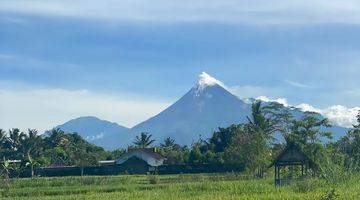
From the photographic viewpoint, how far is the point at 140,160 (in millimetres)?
66875

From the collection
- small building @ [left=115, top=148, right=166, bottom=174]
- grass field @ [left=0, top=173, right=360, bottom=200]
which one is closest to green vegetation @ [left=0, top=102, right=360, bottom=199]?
grass field @ [left=0, top=173, right=360, bottom=200]

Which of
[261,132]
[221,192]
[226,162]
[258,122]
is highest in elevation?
[258,122]

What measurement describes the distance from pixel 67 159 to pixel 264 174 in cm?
3201

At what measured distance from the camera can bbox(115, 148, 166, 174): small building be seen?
66.3m

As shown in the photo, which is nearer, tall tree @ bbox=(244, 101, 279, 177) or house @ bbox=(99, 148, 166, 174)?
tall tree @ bbox=(244, 101, 279, 177)

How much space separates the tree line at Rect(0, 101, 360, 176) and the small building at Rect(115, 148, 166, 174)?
1.57 meters

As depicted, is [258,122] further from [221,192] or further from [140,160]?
[221,192]

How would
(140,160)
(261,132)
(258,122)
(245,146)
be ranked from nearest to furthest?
(245,146), (261,132), (258,122), (140,160)

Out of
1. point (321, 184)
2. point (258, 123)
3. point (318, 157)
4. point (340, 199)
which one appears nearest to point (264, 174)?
point (258, 123)

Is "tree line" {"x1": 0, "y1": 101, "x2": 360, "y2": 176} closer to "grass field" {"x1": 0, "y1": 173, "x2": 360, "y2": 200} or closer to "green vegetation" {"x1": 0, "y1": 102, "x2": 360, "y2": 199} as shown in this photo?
"green vegetation" {"x1": 0, "y1": 102, "x2": 360, "y2": 199}

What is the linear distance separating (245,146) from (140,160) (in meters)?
20.0

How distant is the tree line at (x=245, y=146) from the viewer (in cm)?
4191

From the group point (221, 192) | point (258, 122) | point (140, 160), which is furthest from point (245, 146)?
point (221, 192)

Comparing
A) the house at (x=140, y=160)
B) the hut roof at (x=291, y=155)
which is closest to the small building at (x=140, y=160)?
the house at (x=140, y=160)
